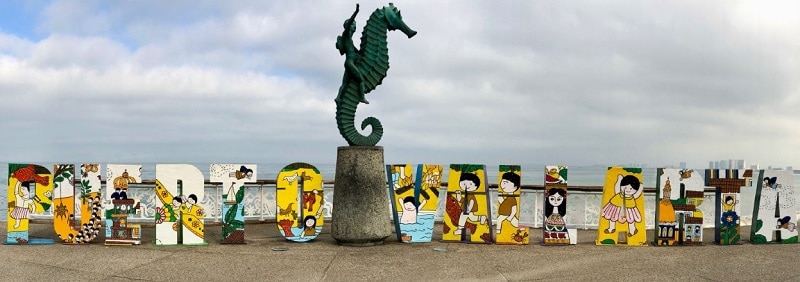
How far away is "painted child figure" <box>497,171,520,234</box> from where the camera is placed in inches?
369

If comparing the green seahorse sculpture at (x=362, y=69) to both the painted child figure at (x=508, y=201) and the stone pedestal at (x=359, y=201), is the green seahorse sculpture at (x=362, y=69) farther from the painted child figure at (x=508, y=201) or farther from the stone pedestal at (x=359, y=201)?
the painted child figure at (x=508, y=201)

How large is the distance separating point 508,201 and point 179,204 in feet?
17.8

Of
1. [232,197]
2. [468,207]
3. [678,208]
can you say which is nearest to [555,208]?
[468,207]

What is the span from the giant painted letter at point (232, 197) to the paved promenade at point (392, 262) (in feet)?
0.95

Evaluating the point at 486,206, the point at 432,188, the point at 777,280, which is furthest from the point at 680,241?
the point at 432,188

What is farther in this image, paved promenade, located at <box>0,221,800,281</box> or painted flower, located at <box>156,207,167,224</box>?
painted flower, located at <box>156,207,167,224</box>

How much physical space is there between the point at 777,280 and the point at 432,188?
16.3 ft

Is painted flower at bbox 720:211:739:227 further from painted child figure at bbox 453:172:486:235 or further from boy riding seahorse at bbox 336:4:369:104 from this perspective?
boy riding seahorse at bbox 336:4:369:104

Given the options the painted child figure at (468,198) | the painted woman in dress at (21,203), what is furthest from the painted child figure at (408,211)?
the painted woman in dress at (21,203)

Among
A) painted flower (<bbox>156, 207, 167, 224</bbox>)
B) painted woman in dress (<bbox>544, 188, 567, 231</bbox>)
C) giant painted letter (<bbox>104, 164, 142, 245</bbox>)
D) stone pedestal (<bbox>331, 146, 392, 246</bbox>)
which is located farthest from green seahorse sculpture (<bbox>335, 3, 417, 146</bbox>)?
giant painted letter (<bbox>104, 164, 142, 245</bbox>)

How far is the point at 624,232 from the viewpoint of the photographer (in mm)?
9375

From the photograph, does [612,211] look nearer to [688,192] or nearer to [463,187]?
[688,192]

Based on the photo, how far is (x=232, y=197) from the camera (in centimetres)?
916

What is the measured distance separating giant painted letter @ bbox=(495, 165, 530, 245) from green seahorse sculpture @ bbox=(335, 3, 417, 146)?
7.43ft
